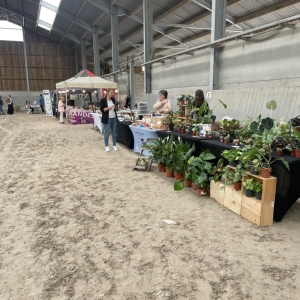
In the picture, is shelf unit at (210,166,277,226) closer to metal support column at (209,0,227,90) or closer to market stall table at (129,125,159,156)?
market stall table at (129,125,159,156)

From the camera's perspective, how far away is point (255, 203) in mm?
2439

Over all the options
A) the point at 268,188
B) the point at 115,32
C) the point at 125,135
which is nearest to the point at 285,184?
the point at 268,188

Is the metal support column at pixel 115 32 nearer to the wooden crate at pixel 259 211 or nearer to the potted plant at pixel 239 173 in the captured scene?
the potted plant at pixel 239 173

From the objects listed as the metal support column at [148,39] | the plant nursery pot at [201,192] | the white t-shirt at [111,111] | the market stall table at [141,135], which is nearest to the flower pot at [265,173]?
the plant nursery pot at [201,192]

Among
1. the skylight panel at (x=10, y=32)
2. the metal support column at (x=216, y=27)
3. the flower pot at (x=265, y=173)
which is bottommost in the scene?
the flower pot at (x=265, y=173)

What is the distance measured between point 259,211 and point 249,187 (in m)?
0.23

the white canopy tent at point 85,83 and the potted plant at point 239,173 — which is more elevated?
the white canopy tent at point 85,83

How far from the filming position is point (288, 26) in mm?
4098

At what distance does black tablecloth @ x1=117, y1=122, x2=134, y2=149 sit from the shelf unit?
3.47m

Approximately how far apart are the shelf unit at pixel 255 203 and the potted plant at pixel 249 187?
0.14 feet

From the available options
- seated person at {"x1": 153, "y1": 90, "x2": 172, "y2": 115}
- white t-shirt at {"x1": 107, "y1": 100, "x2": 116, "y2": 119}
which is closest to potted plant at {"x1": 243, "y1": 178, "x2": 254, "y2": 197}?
seated person at {"x1": 153, "y1": 90, "x2": 172, "y2": 115}

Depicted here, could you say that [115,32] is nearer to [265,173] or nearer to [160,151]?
Result: [160,151]

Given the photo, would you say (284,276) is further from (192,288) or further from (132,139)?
(132,139)

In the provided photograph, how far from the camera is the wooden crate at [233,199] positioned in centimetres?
266
